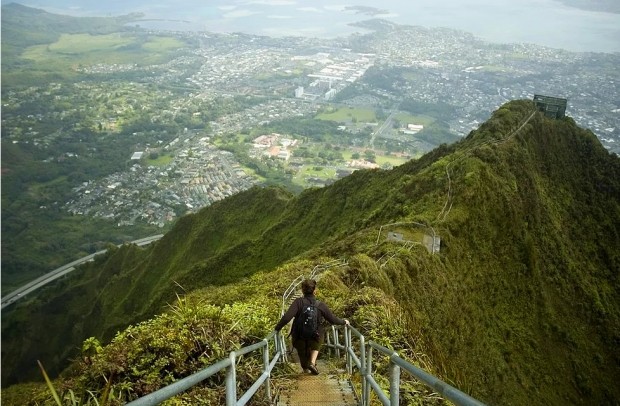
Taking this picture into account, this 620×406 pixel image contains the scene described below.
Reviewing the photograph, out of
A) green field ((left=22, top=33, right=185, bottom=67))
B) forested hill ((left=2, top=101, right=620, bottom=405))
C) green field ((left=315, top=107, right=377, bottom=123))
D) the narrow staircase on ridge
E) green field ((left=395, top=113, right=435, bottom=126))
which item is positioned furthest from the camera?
green field ((left=22, top=33, right=185, bottom=67))

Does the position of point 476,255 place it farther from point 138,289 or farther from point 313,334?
point 138,289

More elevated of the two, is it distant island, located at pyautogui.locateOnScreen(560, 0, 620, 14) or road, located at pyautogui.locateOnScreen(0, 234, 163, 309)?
distant island, located at pyautogui.locateOnScreen(560, 0, 620, 14)

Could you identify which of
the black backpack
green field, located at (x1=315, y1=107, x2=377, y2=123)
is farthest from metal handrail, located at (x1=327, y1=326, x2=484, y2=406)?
green field, located at (x1=315, y1=107, x2=377, y2=123)

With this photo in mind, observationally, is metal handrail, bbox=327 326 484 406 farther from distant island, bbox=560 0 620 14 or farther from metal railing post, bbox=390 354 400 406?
distant island, bbox=560 0 620 14

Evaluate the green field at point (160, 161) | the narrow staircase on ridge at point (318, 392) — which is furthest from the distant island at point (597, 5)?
the narrow staircase on ridge at point (318, 392)

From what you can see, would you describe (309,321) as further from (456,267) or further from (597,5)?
(597,5)

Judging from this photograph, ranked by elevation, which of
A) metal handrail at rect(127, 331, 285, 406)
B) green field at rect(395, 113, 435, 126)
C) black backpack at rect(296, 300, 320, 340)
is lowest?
green field at rect(395, 113, 435, 126)

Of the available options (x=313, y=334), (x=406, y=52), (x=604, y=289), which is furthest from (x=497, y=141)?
(x=406, y=52)
